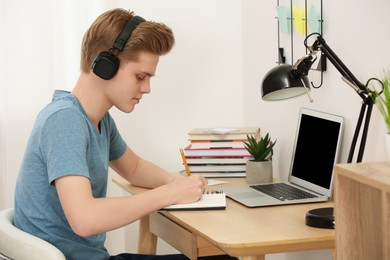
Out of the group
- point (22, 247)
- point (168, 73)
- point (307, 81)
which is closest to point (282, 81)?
point (307, 81)

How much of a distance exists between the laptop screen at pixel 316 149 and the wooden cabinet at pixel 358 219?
544mm

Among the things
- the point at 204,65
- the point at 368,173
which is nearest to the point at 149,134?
the point at 204,65

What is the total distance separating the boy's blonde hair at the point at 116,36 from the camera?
2.01m

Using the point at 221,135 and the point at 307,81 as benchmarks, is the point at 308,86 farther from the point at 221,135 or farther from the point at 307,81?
the point at 221,135

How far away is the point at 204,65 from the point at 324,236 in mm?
1426

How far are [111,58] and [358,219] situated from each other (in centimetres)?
76

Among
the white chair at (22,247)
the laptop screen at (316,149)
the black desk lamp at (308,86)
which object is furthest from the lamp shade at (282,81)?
the white chair at (22,247)

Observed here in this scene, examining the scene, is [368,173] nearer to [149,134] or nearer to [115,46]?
[115,46]

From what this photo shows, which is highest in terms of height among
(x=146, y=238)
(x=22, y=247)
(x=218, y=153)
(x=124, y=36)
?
(x=124, y=36)

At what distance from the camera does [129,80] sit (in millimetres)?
2059

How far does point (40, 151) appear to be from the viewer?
192cm

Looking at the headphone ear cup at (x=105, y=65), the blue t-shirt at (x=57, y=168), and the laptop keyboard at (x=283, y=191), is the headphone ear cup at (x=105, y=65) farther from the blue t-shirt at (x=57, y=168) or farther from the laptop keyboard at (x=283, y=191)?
the laptop keyboard at (x=283, y=191)

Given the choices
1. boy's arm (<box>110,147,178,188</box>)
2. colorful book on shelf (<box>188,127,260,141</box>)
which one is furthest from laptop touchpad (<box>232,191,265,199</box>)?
colorful book on shelf (<box>188,127,260,141</box>)

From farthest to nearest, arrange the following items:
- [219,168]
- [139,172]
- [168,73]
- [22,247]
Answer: [168,73] < [219,168] < [139,172] < [22,247]
